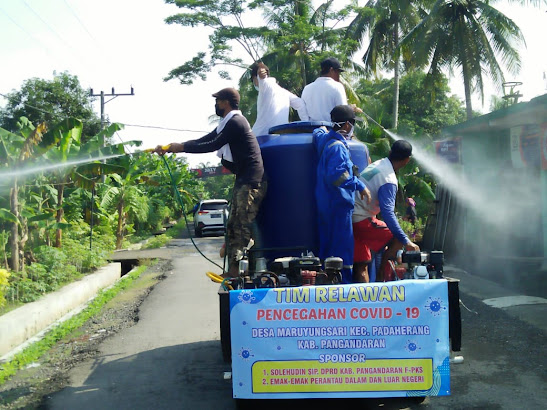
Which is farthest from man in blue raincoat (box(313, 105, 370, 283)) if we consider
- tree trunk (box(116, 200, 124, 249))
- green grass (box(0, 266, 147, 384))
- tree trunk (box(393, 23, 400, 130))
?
tree trunk (box(393, 23, 400, 130))

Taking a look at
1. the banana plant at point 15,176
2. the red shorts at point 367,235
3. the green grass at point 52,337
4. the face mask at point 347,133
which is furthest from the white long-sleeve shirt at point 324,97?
the banana plant at point 15,176

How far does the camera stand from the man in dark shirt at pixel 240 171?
5711 mm

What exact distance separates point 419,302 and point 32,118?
100ft

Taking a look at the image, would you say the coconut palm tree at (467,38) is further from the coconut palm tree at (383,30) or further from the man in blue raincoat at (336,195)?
the man in blue raincoat at (336,195)

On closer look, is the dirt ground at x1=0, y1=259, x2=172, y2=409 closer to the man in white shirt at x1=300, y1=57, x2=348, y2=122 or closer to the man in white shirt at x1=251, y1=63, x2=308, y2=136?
the man in white shirt at x1=251, y1=63, x2=308, y2=136

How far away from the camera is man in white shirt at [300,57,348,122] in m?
6.52

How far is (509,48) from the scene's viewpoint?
23.9 metres

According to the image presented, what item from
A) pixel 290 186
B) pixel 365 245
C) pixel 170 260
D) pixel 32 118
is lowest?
pixel 170 260

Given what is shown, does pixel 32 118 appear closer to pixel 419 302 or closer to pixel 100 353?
pixel 100 353

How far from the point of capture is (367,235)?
557cm

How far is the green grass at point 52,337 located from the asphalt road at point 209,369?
0.67 metres

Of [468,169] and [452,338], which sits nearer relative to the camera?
[452,338]

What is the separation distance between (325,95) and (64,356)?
4.06 meters

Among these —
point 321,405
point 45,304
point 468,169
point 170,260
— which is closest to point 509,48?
point 468,169
